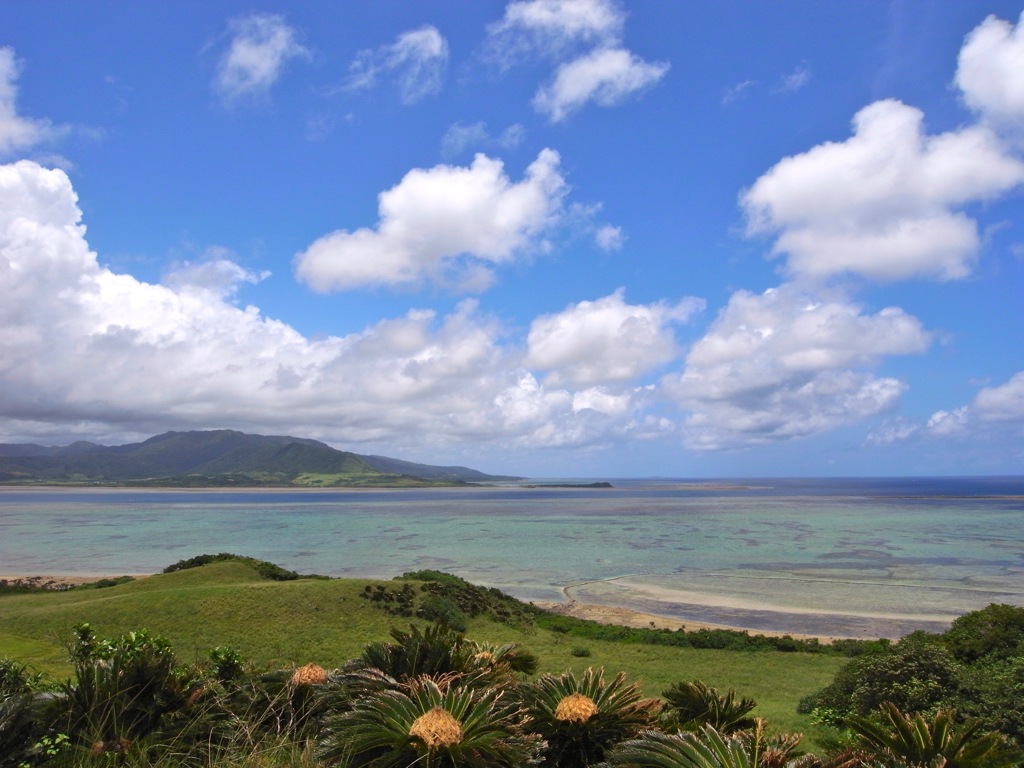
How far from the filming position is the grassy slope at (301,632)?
22.8 metres

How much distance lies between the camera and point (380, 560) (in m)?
63.2

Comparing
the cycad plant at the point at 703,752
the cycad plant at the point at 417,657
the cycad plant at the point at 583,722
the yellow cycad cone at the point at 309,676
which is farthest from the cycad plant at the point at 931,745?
the yellow cycad cone at the point at 309,676

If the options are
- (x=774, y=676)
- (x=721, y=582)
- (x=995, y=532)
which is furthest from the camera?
(x=995, y=532)

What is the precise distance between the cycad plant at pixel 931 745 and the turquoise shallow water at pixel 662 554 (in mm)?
34736

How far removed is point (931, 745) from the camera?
4.32 meters

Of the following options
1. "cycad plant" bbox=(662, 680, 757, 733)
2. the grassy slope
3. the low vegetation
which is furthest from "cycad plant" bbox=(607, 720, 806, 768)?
the grassy slope

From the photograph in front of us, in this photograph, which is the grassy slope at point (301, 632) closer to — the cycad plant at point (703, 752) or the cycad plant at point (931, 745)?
the cycad plant at point (931, 745)

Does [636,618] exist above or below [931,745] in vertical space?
below

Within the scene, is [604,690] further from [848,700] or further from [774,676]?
[774,676]

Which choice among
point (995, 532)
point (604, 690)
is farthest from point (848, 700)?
point (995, 532)

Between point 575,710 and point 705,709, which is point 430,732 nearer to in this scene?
point 575,710

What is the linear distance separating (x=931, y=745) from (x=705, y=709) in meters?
1.78

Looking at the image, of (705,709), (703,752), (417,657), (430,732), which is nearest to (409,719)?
(430,732)

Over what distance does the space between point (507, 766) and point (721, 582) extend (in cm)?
5124
